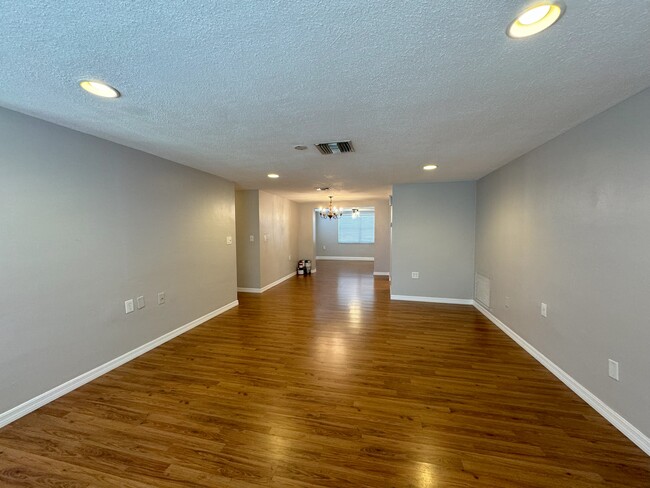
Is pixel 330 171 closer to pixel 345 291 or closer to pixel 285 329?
pixel 285 329

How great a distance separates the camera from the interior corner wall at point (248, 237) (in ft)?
19.4

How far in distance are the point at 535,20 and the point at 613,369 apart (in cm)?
235

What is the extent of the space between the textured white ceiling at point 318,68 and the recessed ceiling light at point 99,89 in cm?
6

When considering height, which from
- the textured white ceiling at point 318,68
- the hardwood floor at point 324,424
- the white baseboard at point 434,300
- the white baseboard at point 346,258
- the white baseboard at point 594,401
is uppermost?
A: the textured white ceiling at point 318,68

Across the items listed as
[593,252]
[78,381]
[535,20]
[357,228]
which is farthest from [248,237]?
[357,228]

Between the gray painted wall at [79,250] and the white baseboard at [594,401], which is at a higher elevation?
the gray painted wall at [79,250]

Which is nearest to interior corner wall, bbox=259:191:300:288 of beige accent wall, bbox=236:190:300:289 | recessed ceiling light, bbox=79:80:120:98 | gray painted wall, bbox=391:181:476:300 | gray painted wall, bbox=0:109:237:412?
beige accent wall, bbox=236:190:300:289

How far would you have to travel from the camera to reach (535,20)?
1.18m

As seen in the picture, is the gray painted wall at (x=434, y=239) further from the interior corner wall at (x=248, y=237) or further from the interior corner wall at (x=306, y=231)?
the interior corner wall at (x=306, y=231)

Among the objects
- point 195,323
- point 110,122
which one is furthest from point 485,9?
point 195,323

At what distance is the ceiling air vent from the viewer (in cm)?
273

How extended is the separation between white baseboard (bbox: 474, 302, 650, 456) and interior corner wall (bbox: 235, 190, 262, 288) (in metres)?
4.85

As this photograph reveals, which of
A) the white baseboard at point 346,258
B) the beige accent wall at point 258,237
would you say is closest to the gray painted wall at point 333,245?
the white baseboard at point 346,258

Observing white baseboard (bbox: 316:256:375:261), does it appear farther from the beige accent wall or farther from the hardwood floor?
the hardwood floor
